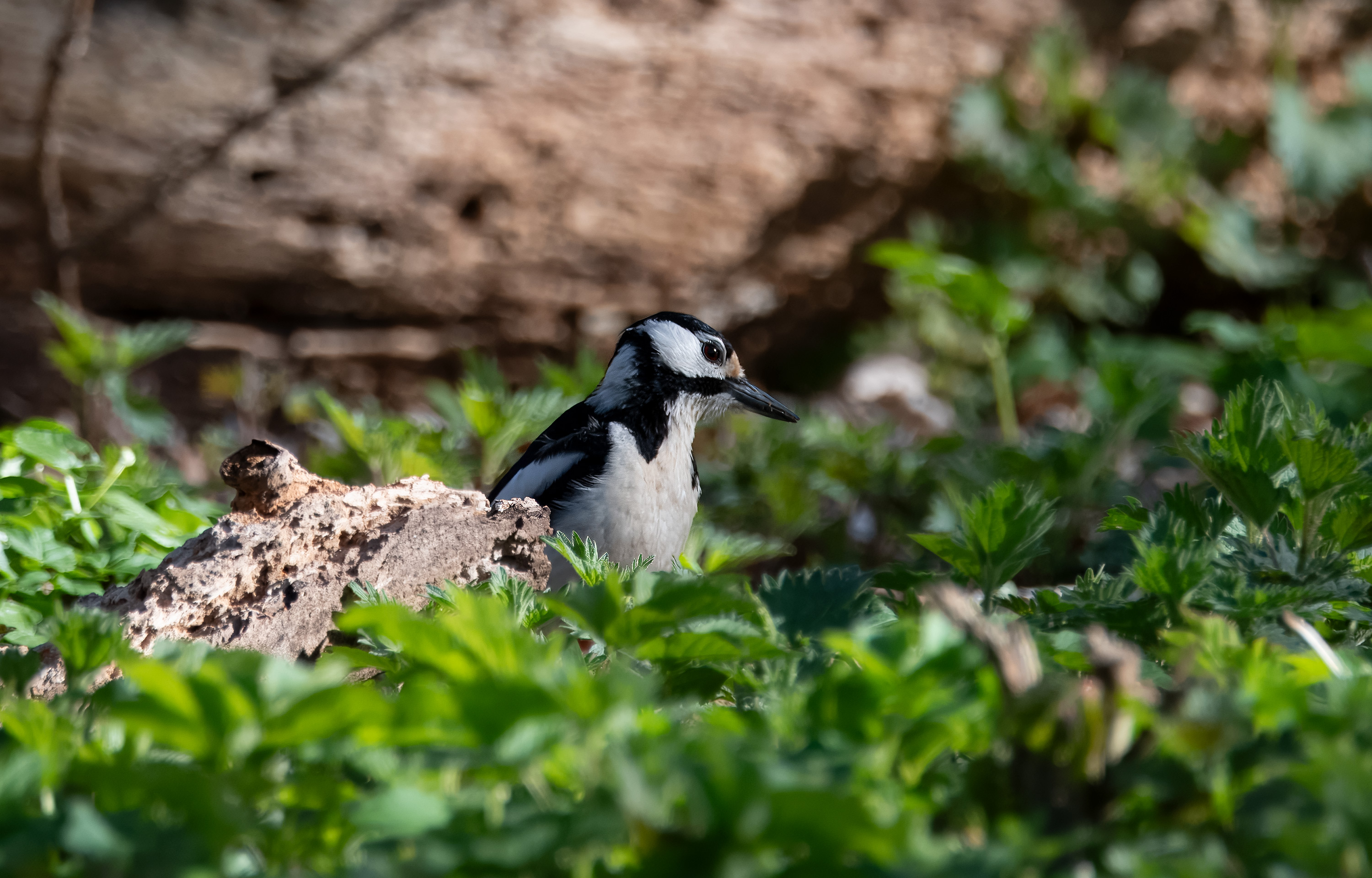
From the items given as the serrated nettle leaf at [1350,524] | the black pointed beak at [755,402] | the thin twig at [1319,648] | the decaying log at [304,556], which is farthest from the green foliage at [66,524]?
the serrated nettle leaf at [1350,524]

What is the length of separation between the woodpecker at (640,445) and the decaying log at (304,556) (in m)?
0.73

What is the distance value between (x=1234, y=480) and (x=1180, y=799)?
0.89 metres

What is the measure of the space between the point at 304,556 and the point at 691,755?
1164 millimetres

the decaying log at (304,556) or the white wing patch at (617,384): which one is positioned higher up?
the decaying log at (304,556)

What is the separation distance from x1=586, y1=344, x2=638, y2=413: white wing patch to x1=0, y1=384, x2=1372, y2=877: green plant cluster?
2024 millimetres

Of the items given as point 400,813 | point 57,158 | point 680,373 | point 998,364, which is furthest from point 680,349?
point 400,813

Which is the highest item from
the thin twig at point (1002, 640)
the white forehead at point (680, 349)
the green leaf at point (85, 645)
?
the thin twig at point (1002, 640)

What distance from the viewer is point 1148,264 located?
20.4 feet

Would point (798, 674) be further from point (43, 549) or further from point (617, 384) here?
point (617, 384)

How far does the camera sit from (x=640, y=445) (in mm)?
3270

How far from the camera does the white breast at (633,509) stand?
3020 millimetres

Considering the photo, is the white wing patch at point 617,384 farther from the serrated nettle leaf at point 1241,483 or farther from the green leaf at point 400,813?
the green leaf at point 400,813

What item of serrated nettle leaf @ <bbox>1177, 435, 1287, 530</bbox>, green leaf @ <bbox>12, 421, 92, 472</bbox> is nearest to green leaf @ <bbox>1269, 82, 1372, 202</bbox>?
serrated nettle leaf @ <bbox>1177, 435, 1287, 530</bbox>

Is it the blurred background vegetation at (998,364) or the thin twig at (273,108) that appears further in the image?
the thin twig at (273,108)
